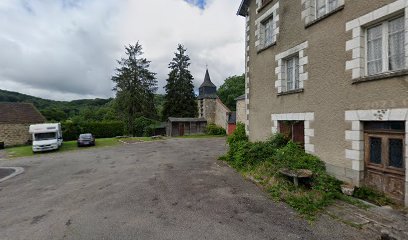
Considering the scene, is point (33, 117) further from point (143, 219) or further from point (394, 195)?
point (394, 195)

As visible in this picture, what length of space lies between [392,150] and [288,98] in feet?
12.6

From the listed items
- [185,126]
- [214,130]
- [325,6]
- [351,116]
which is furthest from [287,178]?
[185,126]

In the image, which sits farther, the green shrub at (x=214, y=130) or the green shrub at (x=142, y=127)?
the green shrub at (x=142, y=127)

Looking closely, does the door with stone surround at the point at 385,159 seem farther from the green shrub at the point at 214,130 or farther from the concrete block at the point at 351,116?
the green shrub at the point at 214,130

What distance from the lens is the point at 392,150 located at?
5570mm

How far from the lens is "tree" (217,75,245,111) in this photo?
5566 centimetres

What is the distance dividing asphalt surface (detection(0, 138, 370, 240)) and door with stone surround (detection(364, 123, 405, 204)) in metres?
2.08

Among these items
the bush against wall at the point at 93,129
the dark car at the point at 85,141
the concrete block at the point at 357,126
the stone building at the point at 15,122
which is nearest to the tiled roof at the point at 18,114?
the stone building at the point at 15,122

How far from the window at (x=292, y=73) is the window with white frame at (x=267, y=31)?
1518 mm

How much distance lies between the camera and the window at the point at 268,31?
10.2 m

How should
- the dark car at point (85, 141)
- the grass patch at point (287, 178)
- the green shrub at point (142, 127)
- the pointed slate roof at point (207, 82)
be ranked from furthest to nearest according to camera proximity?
1. the pointed slate roof at point (207, 82)
2. the green shrub at point (142, 127)
3. the dark car at point (85, 141)
4. the grass patch at point (287, 178)

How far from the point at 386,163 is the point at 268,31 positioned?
7.44 metres

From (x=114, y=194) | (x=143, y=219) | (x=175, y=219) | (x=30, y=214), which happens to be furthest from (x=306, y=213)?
(x=30, y=214)

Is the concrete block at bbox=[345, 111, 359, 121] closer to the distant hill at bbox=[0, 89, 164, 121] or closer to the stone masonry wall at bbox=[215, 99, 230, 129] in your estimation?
the stone masonry wall at bbox=[215, 99, 230, 129]
